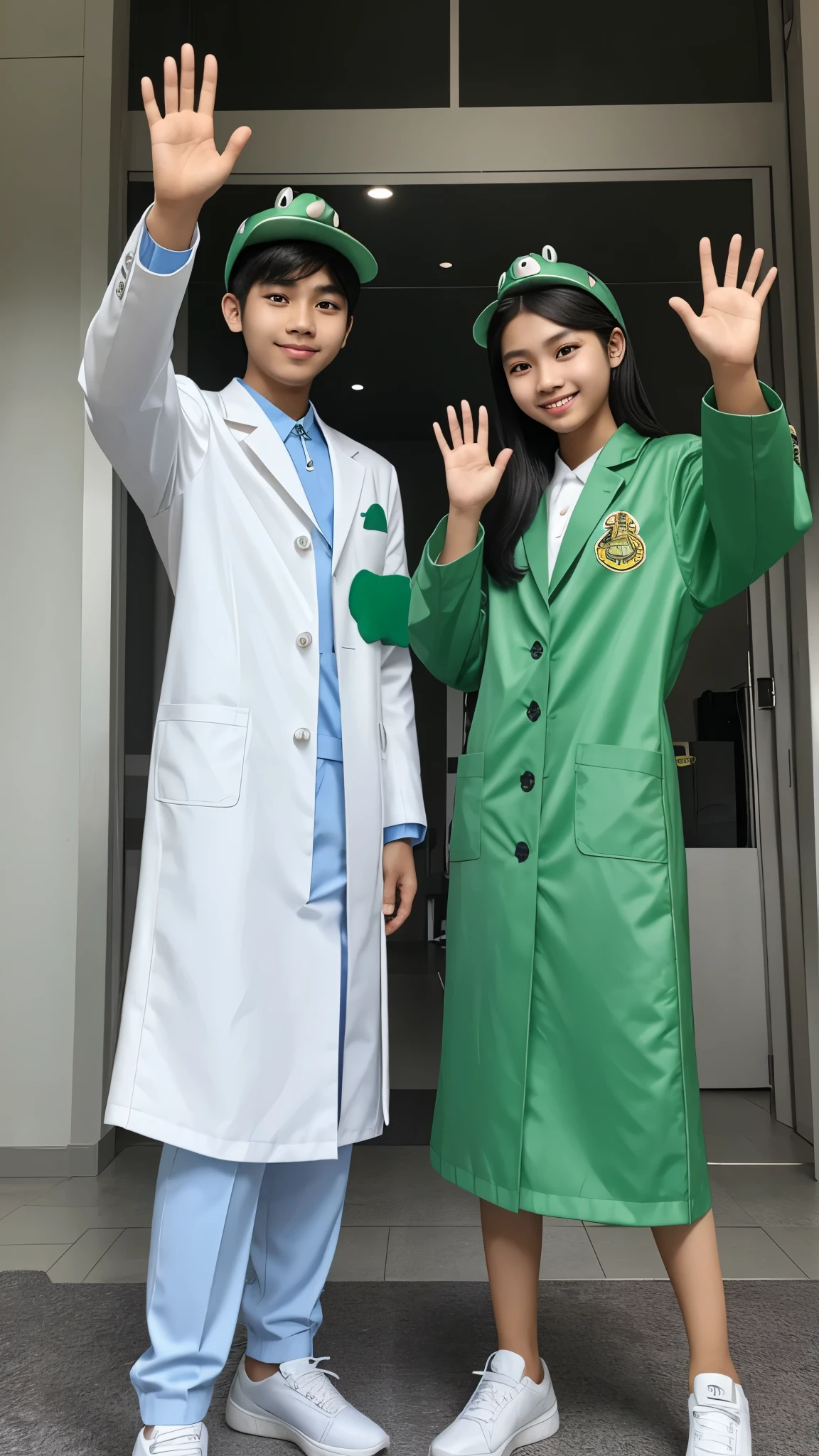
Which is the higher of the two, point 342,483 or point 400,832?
point 342,483

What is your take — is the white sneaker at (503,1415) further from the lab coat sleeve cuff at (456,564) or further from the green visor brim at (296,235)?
the green visor brim at (296,235)

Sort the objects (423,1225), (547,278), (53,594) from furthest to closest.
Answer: (53,594) → (423,1225) → (547,278)

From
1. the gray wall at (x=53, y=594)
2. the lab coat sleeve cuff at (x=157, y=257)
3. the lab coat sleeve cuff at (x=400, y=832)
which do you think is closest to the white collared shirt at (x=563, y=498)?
the lab coat sleeve cuff at (x=400, y=832)

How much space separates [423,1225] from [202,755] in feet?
4.48

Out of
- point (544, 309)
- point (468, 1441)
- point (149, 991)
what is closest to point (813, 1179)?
point (468, 1441)

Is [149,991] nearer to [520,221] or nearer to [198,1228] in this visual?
[198,1228]

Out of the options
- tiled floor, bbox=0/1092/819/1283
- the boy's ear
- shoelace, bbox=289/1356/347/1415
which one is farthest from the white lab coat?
tiled floor, bbox=0/1092/819/1283

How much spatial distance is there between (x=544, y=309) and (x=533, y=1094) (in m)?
1.03

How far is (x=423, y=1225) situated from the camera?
2.20m

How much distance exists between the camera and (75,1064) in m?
2.59

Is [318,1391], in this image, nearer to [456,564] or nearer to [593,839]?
[593,839]

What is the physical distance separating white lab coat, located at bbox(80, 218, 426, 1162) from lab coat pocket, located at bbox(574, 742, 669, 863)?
0.31 meters

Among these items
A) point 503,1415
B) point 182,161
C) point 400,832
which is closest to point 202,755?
point 400,832

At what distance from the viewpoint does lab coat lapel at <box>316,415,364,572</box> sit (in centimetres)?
149
